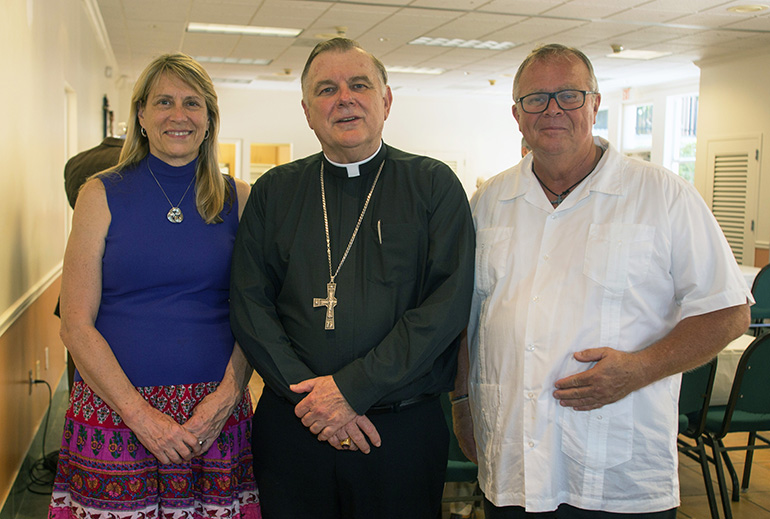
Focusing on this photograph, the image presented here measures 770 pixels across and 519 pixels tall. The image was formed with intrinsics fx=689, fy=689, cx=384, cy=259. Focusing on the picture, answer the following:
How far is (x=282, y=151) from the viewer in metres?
15.0

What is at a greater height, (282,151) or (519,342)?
(282,151)

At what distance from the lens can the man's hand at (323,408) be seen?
183 centimetres

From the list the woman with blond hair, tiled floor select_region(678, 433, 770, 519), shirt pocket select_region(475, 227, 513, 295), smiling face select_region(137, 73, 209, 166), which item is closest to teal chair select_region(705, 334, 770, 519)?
tiled floor select_region(678, 433, 770, 519)

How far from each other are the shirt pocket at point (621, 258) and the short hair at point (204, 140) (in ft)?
3.69

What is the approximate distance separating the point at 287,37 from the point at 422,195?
7.89 m

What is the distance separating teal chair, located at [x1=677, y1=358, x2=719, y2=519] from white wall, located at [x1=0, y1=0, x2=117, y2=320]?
10.2ft

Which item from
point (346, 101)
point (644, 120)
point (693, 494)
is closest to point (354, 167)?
point (346, 101)

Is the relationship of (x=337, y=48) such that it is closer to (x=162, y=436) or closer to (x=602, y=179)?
(x=602, y=179)

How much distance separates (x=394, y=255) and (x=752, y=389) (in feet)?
7.42

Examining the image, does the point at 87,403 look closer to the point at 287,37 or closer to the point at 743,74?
the point at 287,37

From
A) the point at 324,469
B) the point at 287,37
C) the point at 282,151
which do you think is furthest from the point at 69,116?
the point at 282,151

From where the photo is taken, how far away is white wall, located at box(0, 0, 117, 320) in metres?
3.05

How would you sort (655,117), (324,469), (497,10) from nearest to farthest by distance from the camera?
(324,469)
(497,10)
(655,117)

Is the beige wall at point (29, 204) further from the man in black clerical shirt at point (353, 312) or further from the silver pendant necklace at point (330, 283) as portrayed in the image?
the silver pendant necklace at point (330, 283)
